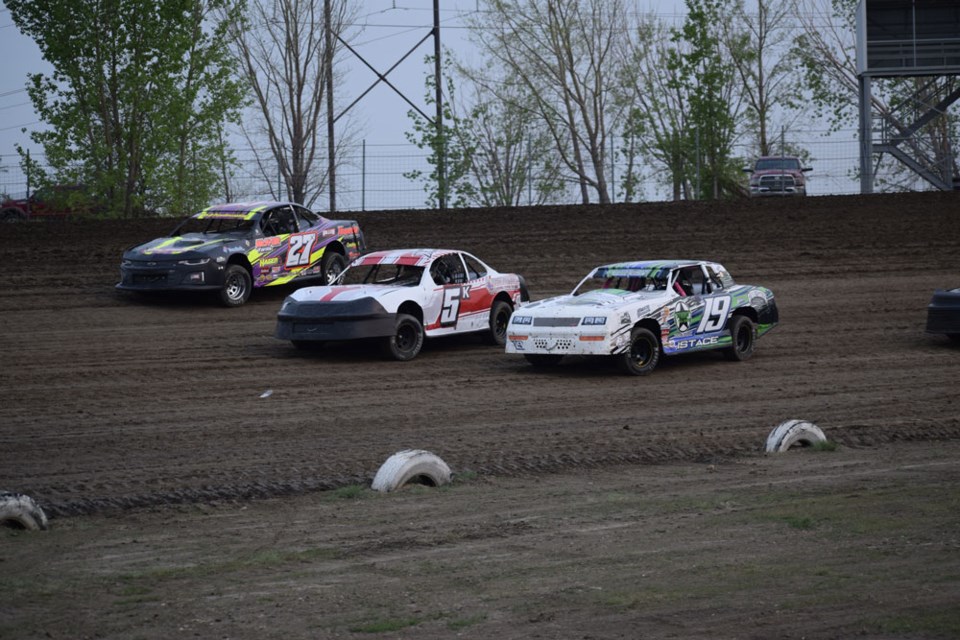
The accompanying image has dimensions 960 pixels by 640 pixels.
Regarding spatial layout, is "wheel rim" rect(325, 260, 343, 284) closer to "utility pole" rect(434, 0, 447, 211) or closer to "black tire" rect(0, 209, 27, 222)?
"utility pole" rect(434, 0, 447, 211)

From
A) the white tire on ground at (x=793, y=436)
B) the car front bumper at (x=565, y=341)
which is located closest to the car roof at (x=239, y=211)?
the car front bumper at (x=565, y=341)

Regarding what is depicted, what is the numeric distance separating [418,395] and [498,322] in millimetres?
3960

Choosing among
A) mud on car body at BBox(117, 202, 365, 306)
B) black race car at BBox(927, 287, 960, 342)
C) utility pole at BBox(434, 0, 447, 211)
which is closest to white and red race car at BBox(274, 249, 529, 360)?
mud on car body at BBox(117, 202, 365, 306)

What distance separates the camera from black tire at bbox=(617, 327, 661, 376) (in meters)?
15.2

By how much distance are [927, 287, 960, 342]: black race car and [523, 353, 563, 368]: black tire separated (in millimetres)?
5325

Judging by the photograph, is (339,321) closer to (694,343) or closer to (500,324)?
(500,324)

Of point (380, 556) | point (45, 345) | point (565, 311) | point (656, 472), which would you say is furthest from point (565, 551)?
point (45, 345)

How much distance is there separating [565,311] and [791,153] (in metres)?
24.8

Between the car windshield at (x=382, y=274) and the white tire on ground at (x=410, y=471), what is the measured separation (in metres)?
7.30

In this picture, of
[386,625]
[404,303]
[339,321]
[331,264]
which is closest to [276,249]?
[331,264]

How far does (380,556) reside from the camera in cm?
734

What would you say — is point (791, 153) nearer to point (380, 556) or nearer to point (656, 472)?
point (656, 472)

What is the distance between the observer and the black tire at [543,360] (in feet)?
51.4

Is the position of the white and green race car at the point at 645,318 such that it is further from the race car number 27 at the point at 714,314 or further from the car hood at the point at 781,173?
the car hood at the point at 781,173
